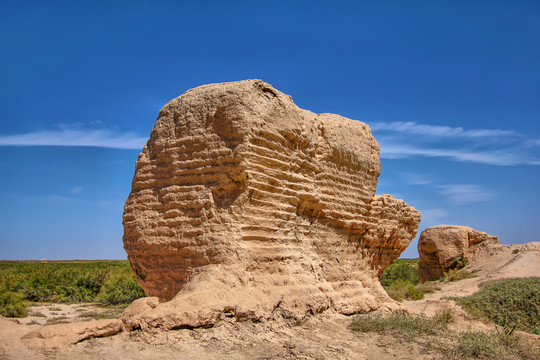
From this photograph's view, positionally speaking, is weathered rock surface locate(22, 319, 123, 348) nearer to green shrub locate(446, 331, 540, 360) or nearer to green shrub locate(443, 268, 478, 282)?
green shrub locate(446, 331, 540, 360)

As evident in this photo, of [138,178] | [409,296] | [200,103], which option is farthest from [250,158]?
[409,296]

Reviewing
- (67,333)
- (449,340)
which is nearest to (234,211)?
(67,333)

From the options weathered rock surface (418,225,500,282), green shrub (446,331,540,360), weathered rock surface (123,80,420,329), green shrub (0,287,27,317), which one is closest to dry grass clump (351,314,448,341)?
green shrub (446,331,540,360)

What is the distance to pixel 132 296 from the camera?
59.7ft

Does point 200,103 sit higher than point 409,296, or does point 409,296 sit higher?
point 200,103

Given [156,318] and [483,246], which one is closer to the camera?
[156,318]

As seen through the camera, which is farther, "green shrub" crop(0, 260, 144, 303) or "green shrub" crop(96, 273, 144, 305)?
"green shrub" crop(0, 260, 144, 303)

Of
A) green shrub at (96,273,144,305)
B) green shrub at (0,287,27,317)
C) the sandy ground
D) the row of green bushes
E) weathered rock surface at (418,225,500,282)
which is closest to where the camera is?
the sandy ground

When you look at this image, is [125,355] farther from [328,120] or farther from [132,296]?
[132,296]

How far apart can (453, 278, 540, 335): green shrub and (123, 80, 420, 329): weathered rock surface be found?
6.15 metres

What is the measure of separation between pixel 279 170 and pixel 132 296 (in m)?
13.6

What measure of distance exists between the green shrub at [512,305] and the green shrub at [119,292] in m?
12.3

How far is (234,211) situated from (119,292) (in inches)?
534

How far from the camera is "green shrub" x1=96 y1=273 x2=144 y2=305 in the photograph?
1775 cm
